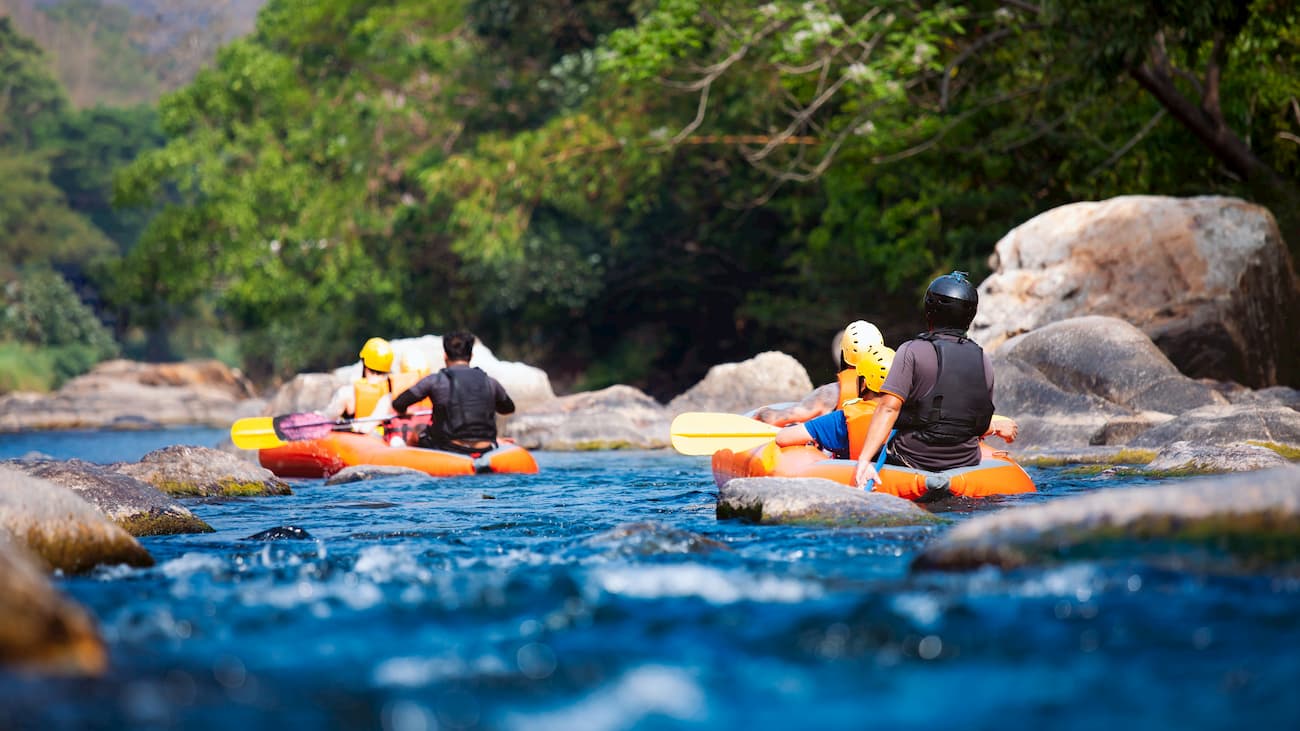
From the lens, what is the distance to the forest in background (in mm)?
18266


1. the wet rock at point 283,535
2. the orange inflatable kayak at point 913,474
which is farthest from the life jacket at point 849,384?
the wet rock at point 283,535

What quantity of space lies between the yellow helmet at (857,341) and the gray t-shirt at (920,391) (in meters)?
0.65

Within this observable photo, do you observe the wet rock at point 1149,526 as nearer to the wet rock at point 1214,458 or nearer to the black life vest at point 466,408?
the wet rock at point 1214,458

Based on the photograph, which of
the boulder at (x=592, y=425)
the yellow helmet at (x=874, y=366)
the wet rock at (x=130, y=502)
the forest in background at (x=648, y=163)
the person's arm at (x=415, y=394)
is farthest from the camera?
the forest in background at (x=648, y=163)

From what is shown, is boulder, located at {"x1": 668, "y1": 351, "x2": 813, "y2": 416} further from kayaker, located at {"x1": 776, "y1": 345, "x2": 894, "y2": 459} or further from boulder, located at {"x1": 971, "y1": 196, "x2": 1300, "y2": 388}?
kayaker, located at {"x1": 776, "y1": 345, "x2": 894, "y2": 459}

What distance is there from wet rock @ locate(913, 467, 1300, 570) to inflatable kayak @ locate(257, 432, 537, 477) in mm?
7320

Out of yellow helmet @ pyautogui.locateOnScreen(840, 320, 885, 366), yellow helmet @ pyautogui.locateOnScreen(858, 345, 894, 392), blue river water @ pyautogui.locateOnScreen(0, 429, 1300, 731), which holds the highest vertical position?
yellow helmet @ pyautogui.locateOnScreen(840, 320, 885, 366)

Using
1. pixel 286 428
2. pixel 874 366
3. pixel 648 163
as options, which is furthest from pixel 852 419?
pixel 648 163

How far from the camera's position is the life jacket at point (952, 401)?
→ 8164 mm

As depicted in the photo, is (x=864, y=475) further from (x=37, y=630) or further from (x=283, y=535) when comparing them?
(x=37, y=630)

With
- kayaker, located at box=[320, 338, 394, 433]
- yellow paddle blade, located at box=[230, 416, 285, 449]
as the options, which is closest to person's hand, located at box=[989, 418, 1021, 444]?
kayaker, located at box=[320, 338, 394, 433]

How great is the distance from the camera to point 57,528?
19.5 ft

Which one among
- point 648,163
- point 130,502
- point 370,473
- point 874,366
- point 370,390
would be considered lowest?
point 370,473

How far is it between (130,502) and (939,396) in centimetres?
465
